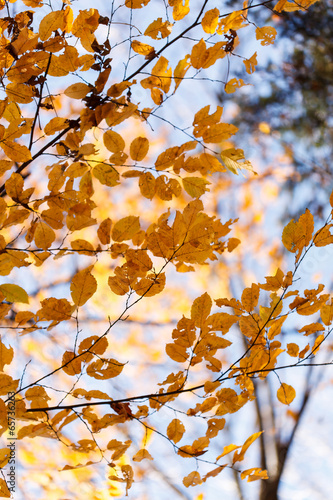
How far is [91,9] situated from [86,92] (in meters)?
0.23

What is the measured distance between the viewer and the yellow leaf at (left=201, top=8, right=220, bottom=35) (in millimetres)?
878

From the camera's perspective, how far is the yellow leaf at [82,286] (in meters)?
0.81

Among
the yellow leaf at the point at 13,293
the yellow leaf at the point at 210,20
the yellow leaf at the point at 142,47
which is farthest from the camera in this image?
the yellow leaf at the point at 142,47

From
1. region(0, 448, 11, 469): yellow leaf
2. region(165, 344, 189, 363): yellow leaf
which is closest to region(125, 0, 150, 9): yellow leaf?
region(165, 344, 189, 363): yellow leaf

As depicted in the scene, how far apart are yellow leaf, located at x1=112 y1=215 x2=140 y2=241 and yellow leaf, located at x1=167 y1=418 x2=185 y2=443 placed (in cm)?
47

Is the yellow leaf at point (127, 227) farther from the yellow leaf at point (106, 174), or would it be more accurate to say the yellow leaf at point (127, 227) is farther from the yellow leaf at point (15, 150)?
the yellow leaf at point (15, 150)

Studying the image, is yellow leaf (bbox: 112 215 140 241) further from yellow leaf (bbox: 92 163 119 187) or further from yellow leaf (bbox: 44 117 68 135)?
yellow leaf (bbox: 44 117 68 135)

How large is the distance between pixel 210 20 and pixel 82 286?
0.68m

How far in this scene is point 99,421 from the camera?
0.93 meters

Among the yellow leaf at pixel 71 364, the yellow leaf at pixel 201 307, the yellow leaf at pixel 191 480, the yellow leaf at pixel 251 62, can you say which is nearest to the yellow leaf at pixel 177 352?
the yellow leaf at pixel 201 307

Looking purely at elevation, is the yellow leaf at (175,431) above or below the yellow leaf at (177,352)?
below

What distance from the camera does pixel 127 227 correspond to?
914mm

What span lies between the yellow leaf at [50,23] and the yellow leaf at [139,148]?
0.29 metres

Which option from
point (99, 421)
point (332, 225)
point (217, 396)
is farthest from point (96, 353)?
point (332, 225)
